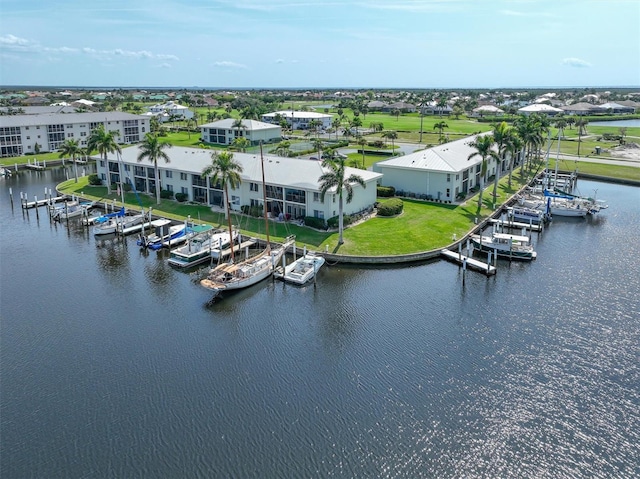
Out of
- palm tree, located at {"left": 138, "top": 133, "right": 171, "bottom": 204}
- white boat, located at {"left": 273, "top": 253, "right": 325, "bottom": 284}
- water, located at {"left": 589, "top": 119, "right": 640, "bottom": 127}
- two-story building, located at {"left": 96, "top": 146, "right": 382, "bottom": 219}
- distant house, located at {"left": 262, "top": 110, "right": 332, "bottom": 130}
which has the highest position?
distant house, located at {"left": 262, "top": 110, "right": 332, "bottom": 130}

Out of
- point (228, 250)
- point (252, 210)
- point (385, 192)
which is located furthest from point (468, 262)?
point (252, 210)

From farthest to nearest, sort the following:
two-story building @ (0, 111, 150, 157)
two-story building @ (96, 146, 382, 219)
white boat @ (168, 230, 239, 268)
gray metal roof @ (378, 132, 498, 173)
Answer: two-story building @ (0, 111, 150, 157) < gray metal roof @ (378, 132, 498, 173) < two-story building @ (96, 146, 382, 219) < white boat @ (168, 230, 239, 268)

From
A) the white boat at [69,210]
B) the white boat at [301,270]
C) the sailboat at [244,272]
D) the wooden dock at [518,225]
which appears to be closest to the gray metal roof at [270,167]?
the white boat at [69,210]

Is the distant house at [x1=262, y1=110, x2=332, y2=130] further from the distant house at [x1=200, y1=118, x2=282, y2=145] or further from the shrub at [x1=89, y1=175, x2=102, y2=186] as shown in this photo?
the shrub at [x1=89, y1=175, x2=102, y2=186]

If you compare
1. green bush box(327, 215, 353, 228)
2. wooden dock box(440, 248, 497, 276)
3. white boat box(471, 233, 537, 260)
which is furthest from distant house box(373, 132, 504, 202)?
wooden dock box(440, 248, 497, 276)

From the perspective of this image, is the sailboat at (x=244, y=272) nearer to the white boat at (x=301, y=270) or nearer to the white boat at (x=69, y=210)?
the white boat at (x=301, y=270)

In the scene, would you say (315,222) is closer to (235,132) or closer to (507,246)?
(507,246)

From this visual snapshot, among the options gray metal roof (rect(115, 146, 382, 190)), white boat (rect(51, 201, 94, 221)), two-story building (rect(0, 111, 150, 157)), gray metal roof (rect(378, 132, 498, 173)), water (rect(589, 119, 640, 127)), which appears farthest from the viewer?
water (rect(589, 119, 640, 127))
